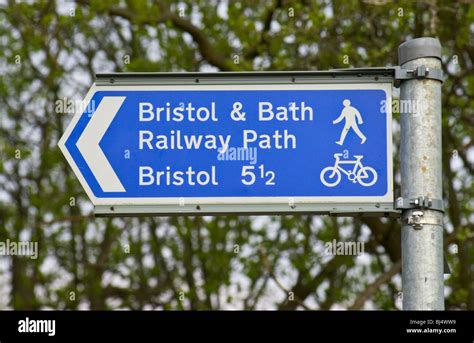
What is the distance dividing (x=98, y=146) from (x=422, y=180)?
Result: 3.34 ft

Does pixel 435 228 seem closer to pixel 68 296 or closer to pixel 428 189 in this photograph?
pixel 428 189

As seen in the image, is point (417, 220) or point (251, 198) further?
point (251, 198)

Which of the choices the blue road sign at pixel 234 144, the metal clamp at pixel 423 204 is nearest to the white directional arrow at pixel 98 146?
the blue road sign at pixel 234 144

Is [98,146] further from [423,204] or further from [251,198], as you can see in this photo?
[423,204]

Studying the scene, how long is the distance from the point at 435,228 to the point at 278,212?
50 centimetres

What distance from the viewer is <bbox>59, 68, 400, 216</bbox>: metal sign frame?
11.2ft

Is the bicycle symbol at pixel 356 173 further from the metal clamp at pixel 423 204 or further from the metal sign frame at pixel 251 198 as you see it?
the metal clamp at pixel 423 204

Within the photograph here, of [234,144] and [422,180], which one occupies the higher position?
[234,144]

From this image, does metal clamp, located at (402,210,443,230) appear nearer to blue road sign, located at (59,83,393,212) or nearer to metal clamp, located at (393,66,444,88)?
blue road sign, located at (59,83,393,212)

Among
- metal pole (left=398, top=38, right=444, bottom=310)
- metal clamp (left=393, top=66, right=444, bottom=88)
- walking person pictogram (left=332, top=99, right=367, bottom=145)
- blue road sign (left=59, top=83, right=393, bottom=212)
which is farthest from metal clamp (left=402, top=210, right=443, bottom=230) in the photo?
metal clamp (left=393, top=66, right=444, bottom=88)

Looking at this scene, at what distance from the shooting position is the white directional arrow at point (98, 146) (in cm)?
343

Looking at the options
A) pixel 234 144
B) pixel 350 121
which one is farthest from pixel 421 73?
pixel 234 144

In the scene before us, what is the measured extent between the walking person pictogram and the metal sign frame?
84mm

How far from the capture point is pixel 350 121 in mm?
3422
